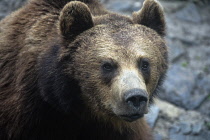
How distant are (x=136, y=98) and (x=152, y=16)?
1841 mm

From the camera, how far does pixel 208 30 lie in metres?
12.4

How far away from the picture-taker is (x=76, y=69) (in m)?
6.70

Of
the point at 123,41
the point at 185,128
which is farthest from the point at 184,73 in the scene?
the point at 123,41

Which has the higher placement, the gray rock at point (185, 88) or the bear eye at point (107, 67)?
the bear eye at point (107, 67)

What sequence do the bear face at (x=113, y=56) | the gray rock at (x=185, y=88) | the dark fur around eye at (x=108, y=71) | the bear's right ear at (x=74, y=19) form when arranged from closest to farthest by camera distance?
the bear face at (x=113, y=56)
the dark fur around eye at (x=108, y=71)
the bear's right ear at (x=74, y=19)
the gray rock at (x=185, y=88)

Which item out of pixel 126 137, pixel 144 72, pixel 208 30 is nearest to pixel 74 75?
pixel 144 72

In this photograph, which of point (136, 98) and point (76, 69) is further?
point (76, 69)

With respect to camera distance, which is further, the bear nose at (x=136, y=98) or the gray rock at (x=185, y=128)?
the gray rock at (x=185, y=128)

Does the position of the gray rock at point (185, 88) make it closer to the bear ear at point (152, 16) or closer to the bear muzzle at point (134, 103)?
the bear ear at point (152, 16)

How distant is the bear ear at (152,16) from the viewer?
7168mm

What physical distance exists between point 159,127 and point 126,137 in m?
2.50

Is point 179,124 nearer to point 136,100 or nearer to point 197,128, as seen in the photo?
point 197,128

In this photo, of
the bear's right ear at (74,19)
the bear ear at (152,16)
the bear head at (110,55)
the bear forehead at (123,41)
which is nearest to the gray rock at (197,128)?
the bear head at (110,55)

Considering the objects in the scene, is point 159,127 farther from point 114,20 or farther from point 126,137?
point 114,20
